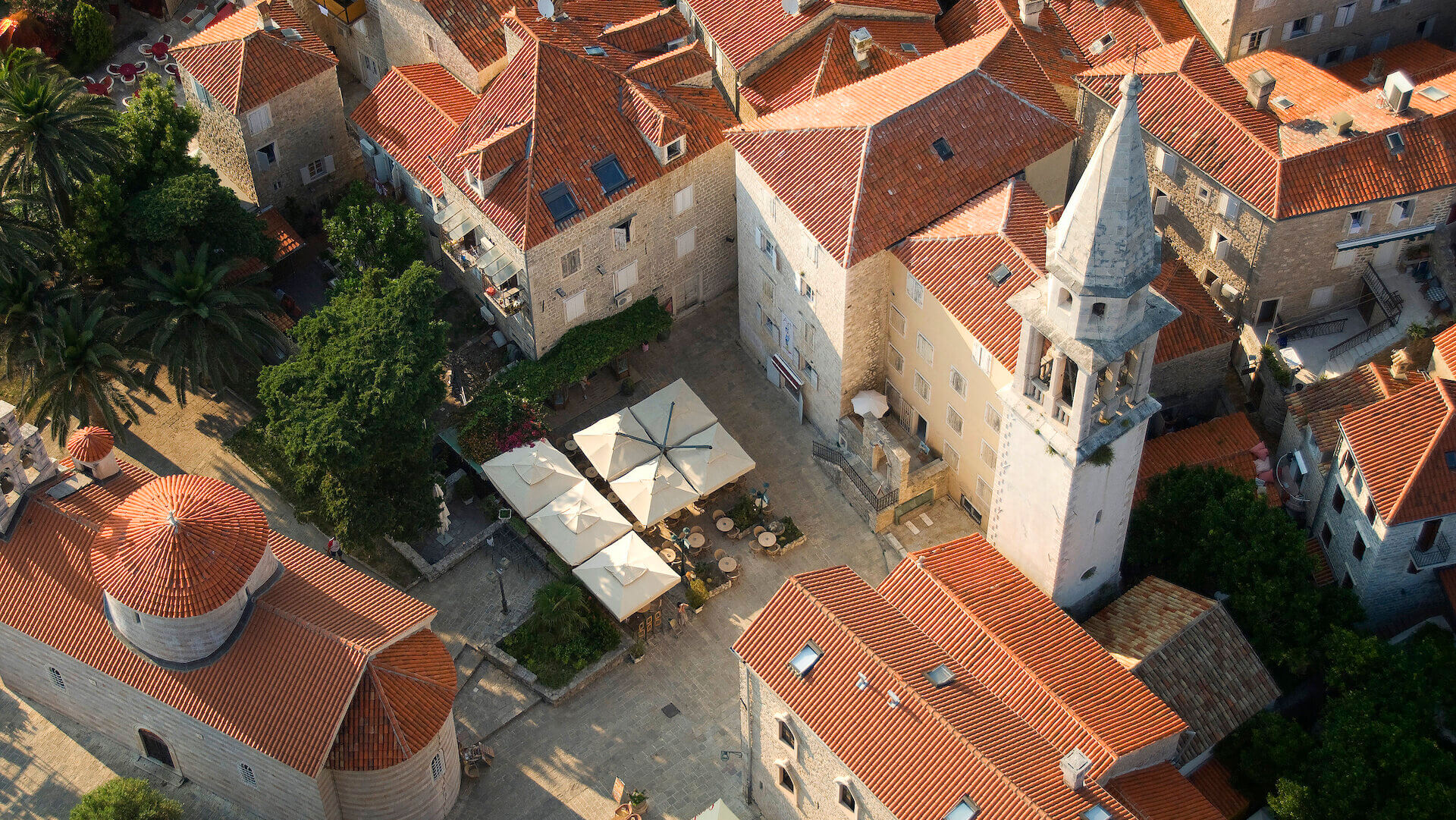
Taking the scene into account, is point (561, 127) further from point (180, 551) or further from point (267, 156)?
point (180, 551)

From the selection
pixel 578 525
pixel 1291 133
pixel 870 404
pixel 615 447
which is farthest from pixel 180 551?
pixel 1291 133

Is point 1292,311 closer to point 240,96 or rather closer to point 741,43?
point 741,43

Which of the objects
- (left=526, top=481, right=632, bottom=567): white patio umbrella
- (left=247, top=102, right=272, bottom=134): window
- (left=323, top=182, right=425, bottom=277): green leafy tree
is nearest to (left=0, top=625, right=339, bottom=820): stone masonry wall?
(left=526, top=481, right=632, bottom=567): white patio umbrella

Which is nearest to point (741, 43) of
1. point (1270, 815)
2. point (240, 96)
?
point (240, 96)

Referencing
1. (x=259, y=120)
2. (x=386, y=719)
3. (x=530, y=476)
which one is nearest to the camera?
(x=386, y=719)

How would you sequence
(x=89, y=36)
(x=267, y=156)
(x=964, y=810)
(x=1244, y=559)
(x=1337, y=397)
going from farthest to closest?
1. (x=89, y=36)
2. (x=267, y=156)
3. (x=1337, y=397)
4. (x=1244, y=559)
5. (x=964, y=810)

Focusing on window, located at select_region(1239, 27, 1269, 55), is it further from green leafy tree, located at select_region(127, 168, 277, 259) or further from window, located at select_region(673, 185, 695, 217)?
green leafy tree, located at select_region(127, 168, 277, 259)
